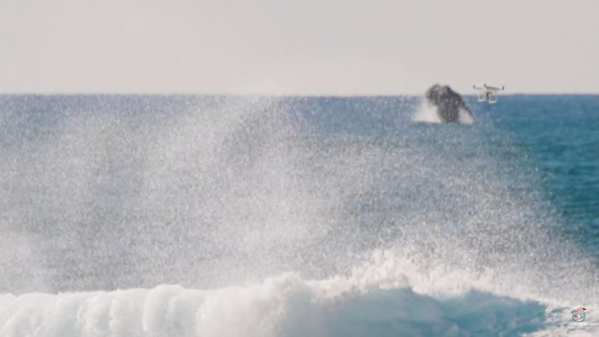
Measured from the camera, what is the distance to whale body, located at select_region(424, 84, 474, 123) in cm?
17819

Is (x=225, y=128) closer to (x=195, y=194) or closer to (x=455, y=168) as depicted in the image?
(x=455, y=168)

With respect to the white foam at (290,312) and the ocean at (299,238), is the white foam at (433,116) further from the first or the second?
the white foam at (290,312)

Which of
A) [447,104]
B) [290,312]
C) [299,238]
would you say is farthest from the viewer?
[447,104]

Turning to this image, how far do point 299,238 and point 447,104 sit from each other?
13102 centimetres

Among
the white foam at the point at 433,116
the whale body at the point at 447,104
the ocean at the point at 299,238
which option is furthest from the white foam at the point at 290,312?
the white foam at the point at 433,116

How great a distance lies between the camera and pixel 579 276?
153ft

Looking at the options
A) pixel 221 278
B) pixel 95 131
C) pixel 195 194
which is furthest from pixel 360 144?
pixel 221 278

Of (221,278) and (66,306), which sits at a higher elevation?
(221,278)

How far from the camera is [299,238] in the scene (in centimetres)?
5509

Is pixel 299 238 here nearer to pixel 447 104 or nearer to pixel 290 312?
pixel 290 312

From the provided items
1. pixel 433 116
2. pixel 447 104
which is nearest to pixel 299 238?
pixel 447 104

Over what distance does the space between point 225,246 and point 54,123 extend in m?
141

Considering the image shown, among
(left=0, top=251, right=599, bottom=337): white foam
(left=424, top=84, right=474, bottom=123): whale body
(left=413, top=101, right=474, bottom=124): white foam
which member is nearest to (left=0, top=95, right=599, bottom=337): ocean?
(left=0, top=251, right=599, bottom=337): white foam

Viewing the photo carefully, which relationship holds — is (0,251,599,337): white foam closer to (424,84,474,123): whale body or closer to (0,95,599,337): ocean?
(0,95,599,337): ocean
